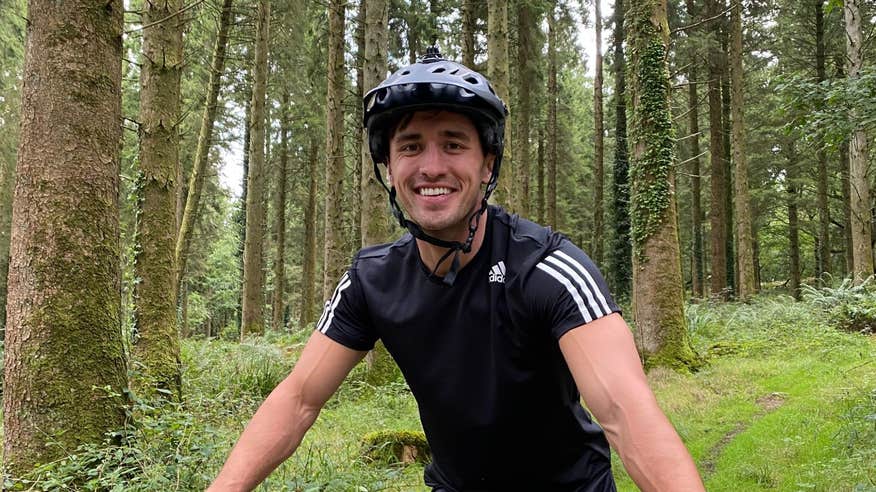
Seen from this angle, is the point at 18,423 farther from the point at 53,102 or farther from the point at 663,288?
the point at 663,288

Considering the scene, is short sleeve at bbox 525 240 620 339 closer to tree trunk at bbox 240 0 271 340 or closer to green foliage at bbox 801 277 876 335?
green foliage at bbox 801 277 876 335

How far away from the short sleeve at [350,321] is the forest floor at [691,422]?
1.62 meters

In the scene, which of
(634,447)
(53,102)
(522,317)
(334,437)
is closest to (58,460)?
(53,102)

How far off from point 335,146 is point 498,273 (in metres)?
12.1

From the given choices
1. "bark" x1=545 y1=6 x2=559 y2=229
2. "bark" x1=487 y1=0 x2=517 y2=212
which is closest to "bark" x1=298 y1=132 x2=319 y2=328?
"bark" x1=545 y1=6 x2=559 y2=229

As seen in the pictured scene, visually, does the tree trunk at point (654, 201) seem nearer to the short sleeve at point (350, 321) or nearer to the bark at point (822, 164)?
the short sleeve at point (350, 321)

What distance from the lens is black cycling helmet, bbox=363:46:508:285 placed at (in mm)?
2105

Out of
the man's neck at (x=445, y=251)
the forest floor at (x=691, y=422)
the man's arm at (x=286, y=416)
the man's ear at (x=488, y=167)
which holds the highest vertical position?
the man's ear at (x=488, y=167)

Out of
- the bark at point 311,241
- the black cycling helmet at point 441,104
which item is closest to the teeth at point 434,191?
the black cycling helmet at point 441,104

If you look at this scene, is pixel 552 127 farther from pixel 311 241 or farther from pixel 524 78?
pixel 311 241

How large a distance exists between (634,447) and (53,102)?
4267 mm

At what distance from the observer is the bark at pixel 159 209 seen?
270 inches

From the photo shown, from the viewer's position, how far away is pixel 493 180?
7.60 feet

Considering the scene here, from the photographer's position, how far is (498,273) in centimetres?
204
